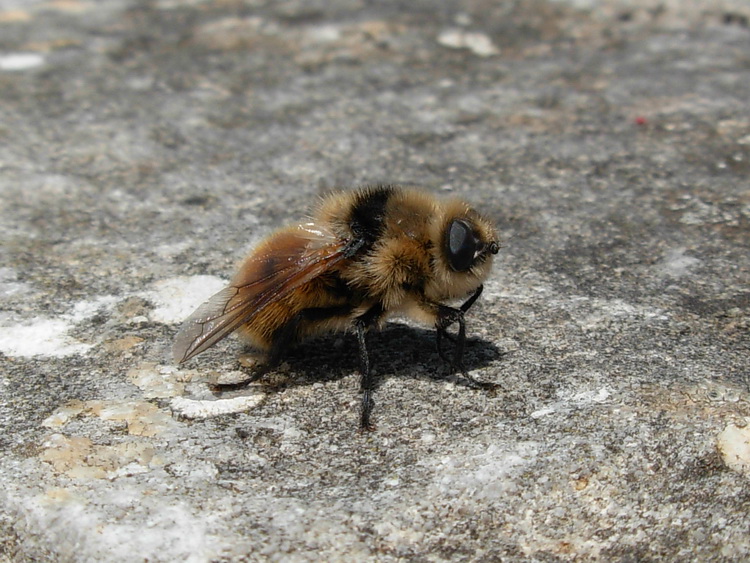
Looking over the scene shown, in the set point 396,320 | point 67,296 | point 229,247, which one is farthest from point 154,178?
point 396,320

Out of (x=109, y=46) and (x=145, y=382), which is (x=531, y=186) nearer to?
(x=145, y=382)

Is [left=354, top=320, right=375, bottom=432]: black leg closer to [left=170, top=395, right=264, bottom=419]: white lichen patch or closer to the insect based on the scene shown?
the insect

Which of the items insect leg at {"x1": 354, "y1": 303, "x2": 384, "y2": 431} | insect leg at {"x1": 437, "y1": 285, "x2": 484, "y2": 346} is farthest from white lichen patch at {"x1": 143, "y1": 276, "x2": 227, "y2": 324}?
insect leg at {"x1": 437, "y1": 285, "x2": 484, "y2": 346}

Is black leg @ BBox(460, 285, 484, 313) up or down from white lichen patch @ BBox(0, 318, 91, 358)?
up

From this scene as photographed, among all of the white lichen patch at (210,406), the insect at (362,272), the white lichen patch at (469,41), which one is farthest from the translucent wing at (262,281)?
the white lichen patch at (469,41)

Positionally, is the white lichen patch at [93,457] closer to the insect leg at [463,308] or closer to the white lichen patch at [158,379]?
the white lichen patch at [158,379]

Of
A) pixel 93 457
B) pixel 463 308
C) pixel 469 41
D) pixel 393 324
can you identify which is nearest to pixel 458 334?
pixel 463 308
